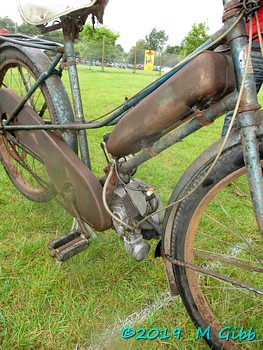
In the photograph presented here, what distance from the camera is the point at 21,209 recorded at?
2252 millimetres

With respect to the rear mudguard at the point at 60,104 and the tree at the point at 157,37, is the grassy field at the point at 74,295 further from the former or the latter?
the tree at the point at 157,37

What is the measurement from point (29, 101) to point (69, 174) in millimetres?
639

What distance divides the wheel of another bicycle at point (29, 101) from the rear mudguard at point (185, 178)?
83 centimetres

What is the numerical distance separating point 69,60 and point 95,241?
1036 mm

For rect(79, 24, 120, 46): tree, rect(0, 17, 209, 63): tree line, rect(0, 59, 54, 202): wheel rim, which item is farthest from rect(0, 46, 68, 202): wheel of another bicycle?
rect(79, 24, 120, 46): tree

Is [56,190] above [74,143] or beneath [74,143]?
beneath

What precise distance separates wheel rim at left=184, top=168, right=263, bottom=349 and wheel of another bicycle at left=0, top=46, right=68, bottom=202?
94 cm

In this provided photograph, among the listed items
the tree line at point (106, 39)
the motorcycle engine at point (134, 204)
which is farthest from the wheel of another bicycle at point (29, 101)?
the tree line at point (106, 39)

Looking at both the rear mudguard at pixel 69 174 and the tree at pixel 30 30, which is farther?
the tree at pixel 30 30

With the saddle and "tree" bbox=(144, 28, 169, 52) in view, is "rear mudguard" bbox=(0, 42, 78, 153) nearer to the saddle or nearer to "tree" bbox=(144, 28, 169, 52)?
the saddle

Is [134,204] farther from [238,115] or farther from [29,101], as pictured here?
[29,101]

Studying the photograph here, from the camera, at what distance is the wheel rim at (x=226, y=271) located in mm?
1184

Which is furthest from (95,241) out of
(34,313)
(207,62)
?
(207,62)

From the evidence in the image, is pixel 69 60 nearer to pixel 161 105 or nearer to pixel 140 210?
pixel 161 105
